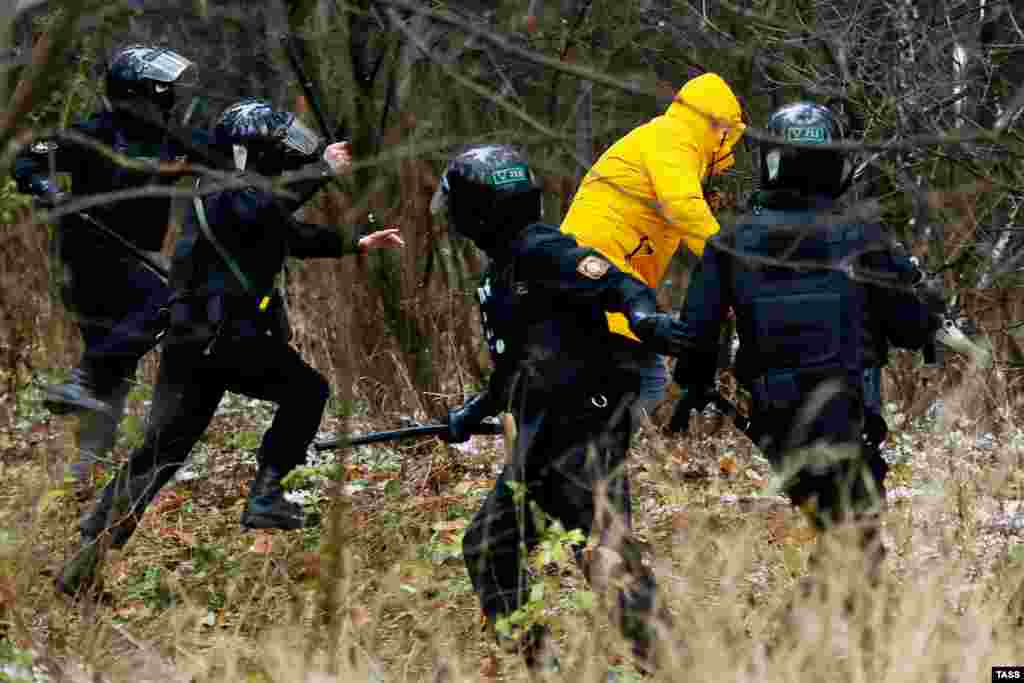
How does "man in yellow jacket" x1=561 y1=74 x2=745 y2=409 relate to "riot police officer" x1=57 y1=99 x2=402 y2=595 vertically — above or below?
above

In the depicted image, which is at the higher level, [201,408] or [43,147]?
[43,147]

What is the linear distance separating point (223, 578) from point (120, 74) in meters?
2.42

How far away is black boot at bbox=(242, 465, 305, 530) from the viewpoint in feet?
20.1

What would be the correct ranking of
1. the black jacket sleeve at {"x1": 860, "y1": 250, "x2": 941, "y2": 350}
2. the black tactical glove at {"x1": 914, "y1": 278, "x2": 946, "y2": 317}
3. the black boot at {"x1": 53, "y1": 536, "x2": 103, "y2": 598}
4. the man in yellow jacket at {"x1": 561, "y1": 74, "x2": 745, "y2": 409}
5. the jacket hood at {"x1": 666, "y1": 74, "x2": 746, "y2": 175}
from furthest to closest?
1. the jacket hood at {"x1": 666, "y1": 74, "x2": 746, "y2": 175}
2. the man in yellow jacket at {"x1": 561, "y1": 74, "x2": 745, "y2": 409}
3. the black boot at {"x1": 53, "y1": 536, "x2": 103, "y2": 598}
4. the black tactical glove at {"x1": 914, "y1": 278, "x2": 946, "y2": 317}
5. the black jacket sleeve at {"x1": 860, "y1": 250, "x2": 941, "y2": 350}

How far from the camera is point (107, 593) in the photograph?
5746 mm

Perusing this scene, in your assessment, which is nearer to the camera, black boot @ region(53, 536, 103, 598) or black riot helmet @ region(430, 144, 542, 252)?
black riot helmet @ region(430, 144, 542, 252)

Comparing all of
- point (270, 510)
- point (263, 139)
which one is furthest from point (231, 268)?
point (270, 510)

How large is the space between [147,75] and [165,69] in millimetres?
85

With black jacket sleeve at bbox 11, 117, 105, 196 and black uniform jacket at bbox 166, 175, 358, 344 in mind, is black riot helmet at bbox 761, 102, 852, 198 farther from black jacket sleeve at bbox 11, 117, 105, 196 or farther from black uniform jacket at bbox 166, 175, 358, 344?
black jacket sleeve at bbox 11, 117, 105, 196

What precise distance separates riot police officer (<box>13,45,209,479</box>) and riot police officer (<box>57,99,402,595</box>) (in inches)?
50.2

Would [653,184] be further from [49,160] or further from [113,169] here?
[49,160]

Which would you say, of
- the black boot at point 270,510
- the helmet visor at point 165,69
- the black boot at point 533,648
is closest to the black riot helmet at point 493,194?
the black boot at point 533,648

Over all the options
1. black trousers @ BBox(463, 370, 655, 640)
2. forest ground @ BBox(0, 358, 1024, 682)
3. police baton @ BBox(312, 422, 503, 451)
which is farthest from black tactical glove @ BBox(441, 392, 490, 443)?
forest ground @ BBox(0, 358, 1024, 682)

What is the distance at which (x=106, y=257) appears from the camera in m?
7.50
